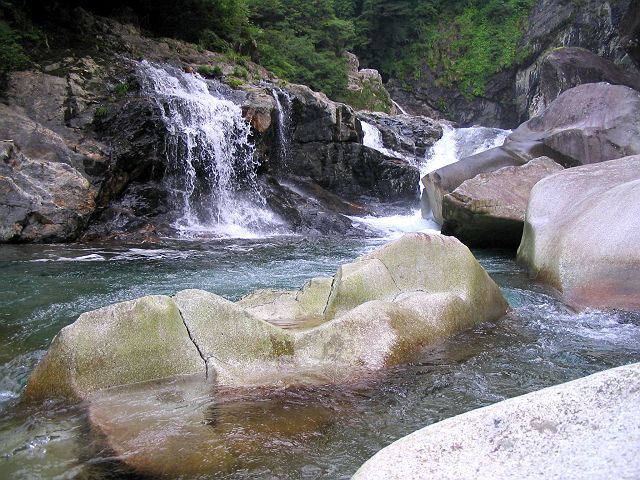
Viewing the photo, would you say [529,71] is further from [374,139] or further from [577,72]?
[374,139]

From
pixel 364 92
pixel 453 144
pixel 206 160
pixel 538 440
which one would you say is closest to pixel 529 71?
pixel 364 92

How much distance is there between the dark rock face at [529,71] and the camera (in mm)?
23203

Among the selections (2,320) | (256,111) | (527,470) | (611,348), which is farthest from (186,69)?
(527,470)

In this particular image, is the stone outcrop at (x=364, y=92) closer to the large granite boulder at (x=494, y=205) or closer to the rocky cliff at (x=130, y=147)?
the rocky cliff at (x=130, y=147)

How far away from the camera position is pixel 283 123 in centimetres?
1608

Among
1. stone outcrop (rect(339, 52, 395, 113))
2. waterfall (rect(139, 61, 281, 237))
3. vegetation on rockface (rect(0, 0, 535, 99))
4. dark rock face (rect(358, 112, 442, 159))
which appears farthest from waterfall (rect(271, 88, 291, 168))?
stone outcrop (rect(339, 52, 395, 113))

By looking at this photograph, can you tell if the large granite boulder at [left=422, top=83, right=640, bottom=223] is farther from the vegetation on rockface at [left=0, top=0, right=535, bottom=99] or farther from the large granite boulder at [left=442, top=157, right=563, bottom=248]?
the vegetation on rockface at [left=0, top=0, right=535, bottom=99]

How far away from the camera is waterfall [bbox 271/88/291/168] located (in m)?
16.0

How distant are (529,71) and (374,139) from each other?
47.4 ft

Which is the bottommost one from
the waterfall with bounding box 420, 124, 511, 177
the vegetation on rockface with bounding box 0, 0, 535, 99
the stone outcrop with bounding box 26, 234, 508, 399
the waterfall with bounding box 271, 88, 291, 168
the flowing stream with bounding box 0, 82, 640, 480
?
the flowing stream with bounding box 0, 82, 640, 480

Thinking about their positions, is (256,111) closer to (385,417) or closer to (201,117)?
(201,117)

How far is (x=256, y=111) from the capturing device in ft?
48.7

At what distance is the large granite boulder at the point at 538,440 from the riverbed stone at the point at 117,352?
2313 millimetres

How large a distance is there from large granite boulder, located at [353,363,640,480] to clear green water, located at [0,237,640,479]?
115 centimetres
